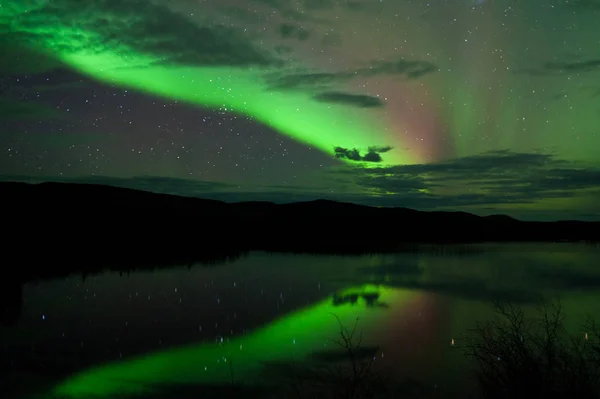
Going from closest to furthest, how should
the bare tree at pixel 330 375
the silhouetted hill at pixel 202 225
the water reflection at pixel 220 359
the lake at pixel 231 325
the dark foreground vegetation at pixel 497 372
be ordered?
1. the dark foreground vegetation at pixel 497 372
2. the bare tree at pixel 330 375
3. the water reflection at pixel 220 359
4. the lake at pixel 231 325
5. the silhouetted hill at pixel 202 225

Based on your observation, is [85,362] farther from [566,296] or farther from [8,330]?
[566,296]

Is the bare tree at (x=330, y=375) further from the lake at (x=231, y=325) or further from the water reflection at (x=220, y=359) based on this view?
the water reflection at (x=220, y=359)

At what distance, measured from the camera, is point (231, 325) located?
55.0 ft

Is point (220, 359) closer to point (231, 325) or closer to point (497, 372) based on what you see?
point (231, 325)

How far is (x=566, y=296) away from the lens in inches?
941

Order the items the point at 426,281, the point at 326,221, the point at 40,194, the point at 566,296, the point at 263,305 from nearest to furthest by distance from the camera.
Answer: the point at 263,305, the point at 566,296, the point at 426,281, the point at 40,194, the point at 326,221

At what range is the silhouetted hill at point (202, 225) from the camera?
46.2 m

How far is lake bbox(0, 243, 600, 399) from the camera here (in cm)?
1109

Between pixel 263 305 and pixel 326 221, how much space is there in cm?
10537

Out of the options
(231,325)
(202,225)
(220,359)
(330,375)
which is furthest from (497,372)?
(202,225)

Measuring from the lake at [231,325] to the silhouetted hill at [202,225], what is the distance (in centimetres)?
1474

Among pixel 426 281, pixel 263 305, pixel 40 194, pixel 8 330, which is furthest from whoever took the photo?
pixel 40 194

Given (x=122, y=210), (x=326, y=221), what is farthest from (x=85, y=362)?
(x=326, y=221)

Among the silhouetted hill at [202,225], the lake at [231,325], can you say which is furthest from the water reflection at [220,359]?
the silhouetted hill at [202,225]
